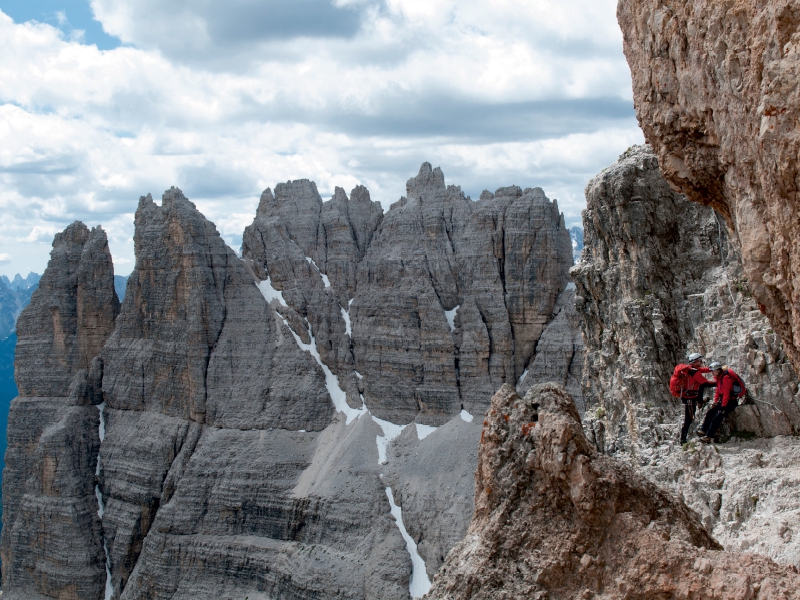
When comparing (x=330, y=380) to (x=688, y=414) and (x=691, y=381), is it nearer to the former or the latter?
(x=688, y=414)

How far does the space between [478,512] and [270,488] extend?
47.7 metres

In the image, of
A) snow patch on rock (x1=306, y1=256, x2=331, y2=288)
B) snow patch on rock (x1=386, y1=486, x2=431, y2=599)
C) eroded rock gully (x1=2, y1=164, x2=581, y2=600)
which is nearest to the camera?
snow patch on rock (x1=386, y1=486, x2=431, y2=599)

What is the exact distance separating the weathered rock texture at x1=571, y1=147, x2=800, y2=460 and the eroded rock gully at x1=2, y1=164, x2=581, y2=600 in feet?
107

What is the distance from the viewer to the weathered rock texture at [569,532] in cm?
753

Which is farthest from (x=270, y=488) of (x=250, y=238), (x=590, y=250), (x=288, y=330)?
(x=590, y=250)

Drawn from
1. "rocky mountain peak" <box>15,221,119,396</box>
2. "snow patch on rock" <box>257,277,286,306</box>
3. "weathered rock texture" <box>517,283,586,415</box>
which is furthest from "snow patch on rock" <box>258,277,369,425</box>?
"rocky mountain peak" <box>15,221,119,396</box>

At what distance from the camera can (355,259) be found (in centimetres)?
6706

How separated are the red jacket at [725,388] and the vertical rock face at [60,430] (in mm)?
54663

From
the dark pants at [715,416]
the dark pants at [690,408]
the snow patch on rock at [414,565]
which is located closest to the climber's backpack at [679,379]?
the dark pants at [690,408]

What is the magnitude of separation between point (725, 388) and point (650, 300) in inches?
167

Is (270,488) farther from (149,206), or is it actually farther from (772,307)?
(772,307)

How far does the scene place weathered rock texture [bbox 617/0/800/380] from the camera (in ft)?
22.7

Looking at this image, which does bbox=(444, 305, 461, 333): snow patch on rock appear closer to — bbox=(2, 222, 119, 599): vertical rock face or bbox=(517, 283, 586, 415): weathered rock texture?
bbox=(517, 283, 586, 415): weathered rock texture

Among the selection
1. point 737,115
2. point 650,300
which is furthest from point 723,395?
point 737,115
